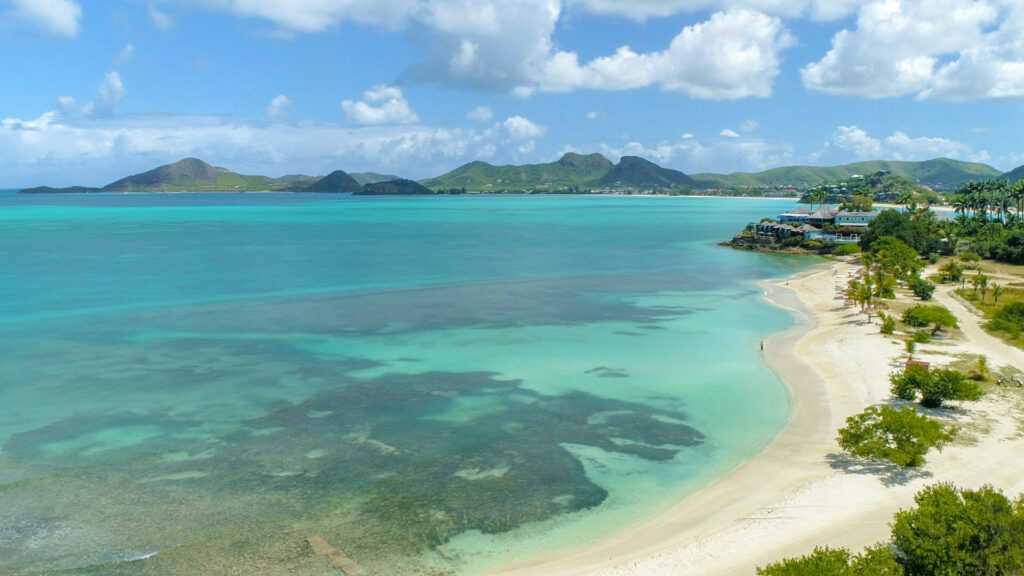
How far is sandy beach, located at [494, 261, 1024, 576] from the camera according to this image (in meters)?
19.3

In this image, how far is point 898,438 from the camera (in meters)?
24.4

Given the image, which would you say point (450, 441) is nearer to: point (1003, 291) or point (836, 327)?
point (836, 327)

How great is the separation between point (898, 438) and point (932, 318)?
2334cm

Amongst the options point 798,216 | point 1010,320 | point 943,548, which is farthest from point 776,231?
point 943,548

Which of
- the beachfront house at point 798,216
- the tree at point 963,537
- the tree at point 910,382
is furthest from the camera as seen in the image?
the beachfront house at point 798,216

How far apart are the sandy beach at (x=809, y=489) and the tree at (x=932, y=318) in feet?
20.1

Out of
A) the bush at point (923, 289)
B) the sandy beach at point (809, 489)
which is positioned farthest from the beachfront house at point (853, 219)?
the sandy beach at point (809, 489)

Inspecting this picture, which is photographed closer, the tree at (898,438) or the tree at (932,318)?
the tree at (898,438)

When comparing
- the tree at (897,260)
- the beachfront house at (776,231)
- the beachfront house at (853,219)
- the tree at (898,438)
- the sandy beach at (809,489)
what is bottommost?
the sandy beach at (809,489)

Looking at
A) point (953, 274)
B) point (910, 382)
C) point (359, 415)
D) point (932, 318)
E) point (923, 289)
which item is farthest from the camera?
point (953, 274)

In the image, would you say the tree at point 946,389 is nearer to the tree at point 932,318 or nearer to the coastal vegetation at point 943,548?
the coastal vegetation at point 943,548

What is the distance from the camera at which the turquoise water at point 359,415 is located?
21078 mm

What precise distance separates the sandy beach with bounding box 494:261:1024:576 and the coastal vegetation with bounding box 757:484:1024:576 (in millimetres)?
2518

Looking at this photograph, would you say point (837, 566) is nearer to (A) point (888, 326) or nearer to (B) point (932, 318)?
(A) point (888, 326)
